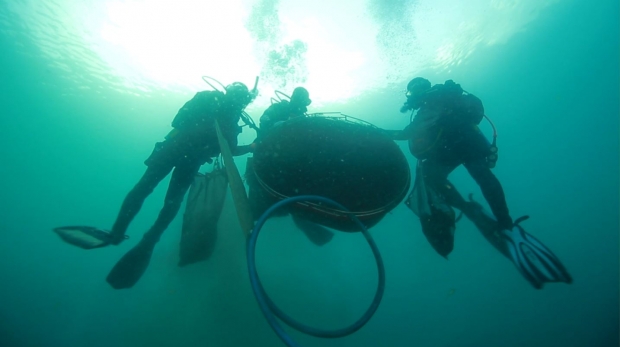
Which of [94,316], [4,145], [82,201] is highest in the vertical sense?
[4,145]

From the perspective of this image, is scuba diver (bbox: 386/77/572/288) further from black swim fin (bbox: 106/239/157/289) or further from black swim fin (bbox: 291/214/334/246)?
black swim fin (bbox: 106/239/157/289)

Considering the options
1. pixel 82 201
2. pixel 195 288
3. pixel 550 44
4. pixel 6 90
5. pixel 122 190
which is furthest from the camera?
pixel 122 190

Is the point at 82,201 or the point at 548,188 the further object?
the point at 82,201

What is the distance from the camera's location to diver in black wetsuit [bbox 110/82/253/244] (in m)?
5.04

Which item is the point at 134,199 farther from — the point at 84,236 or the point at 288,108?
the point at 288,108

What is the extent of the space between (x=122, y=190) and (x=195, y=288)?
43.1 meters

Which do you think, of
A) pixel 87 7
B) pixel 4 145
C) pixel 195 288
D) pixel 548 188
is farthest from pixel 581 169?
pixel 4 145

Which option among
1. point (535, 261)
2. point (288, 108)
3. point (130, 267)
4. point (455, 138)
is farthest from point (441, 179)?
point (130, 267)

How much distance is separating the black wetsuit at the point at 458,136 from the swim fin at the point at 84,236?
6136mm

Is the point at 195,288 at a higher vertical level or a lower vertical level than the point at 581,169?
lower

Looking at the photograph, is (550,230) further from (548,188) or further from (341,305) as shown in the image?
(341,305)

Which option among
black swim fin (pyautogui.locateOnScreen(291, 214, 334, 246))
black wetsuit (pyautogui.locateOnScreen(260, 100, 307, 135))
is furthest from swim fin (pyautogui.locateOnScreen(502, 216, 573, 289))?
black wetsuit (pyautogui.locateOnScreen(260, 100, 307, 135))

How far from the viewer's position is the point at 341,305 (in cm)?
1503

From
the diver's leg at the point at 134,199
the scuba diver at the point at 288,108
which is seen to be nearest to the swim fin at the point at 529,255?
the scuba diver at the point at 288,108
